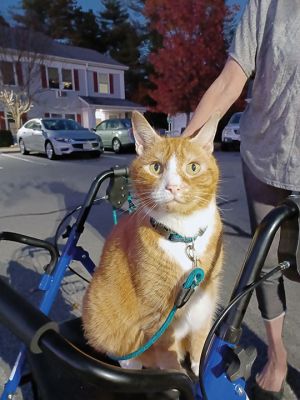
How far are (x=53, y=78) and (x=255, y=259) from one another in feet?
73.2

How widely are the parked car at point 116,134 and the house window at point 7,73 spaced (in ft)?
25.4

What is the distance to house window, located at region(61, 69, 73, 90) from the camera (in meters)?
21.1

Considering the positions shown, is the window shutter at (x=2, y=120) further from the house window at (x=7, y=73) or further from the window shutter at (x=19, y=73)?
the window shutter at (x=19, y=73)

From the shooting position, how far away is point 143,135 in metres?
1.40

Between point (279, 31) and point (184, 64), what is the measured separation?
1615 centimetres

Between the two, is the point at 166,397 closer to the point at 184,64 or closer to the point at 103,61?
the point at 184,64

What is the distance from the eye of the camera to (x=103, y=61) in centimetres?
2256

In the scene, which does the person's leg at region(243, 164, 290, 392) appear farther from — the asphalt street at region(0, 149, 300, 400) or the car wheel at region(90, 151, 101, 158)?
the car wheel at region(90, 151, 101, 158)

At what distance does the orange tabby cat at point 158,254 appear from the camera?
123 centimetres

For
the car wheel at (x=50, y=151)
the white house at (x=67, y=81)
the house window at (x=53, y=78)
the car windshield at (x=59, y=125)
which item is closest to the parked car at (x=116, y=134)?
the car windshield at (x=59, y=125)

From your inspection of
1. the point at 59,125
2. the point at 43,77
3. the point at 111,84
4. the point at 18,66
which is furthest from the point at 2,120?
the point at 59,125

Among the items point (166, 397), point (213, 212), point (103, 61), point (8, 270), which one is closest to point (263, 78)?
point (213, 212)

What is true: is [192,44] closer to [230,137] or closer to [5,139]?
[230,137]

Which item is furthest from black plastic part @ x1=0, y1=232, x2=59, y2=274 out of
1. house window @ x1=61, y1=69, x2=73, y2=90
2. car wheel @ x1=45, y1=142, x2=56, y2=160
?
house window @ x1=61, y1=69, x2=73, y2=90
